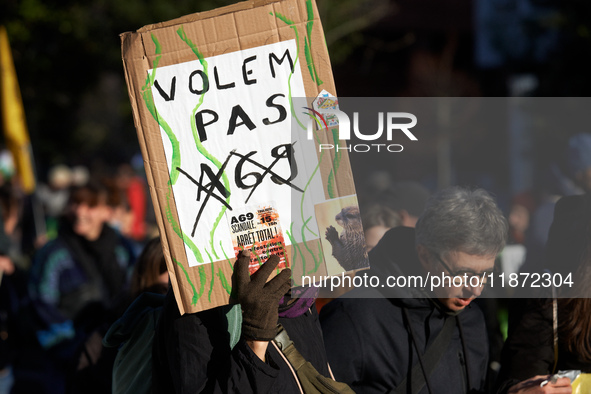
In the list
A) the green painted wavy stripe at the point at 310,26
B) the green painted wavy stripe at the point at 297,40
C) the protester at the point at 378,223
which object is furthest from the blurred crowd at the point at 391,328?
the green painted wavy stripe at the point at 310,26

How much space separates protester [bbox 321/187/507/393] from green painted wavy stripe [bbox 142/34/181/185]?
3.03 feet

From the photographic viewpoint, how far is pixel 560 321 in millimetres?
2693

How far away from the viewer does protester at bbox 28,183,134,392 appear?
4.82m

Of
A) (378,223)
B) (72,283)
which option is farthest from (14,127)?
(378,223)

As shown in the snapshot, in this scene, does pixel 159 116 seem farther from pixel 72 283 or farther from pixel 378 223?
pixel 72 283

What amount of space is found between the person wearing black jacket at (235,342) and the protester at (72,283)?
8.42 ft

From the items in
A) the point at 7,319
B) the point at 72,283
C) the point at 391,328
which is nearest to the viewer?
the point at 391,328

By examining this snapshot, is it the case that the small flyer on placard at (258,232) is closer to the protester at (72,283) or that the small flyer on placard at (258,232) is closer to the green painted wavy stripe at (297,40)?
the green painted wavy stripe at (297,40)

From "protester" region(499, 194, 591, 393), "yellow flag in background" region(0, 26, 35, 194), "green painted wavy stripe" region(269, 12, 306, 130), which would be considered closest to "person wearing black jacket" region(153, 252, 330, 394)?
"green painted wavy stripe" region(269, 12, 306, 130)

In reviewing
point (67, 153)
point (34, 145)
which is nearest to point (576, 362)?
point (34, 145)

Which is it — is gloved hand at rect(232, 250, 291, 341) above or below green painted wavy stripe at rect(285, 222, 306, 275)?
below

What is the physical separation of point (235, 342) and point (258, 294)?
165 millimetres

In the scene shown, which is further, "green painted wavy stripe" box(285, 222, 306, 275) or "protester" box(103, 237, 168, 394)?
"protester" box(103, 237, 168, 394)

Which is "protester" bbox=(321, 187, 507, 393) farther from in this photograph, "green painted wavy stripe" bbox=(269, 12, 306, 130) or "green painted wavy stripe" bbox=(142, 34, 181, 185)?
"green painted wavy stripe" bbox=(142, 34, 181, 185)
